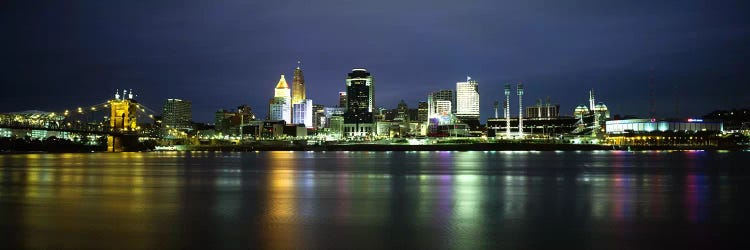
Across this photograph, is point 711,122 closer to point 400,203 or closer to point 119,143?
point 119,143

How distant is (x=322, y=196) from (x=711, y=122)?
521 ft

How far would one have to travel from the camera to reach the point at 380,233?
582 inches

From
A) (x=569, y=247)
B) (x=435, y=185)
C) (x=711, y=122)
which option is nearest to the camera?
(x=569, y=247)

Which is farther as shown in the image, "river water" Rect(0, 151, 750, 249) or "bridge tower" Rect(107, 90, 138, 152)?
"bridge tower" Rect(107, 90, 138, 152)

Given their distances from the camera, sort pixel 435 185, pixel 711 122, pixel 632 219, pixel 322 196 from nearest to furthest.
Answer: pixel 632 219 → pixel 322 196 → pixel 435 185 → pixel 711 122

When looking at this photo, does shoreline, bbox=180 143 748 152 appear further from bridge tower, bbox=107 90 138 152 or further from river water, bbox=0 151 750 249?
river water, bbox=0 151 750 249

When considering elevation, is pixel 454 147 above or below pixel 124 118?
below

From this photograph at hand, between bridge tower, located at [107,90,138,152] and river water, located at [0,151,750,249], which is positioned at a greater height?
bridge tower, located at [107,90,138,152]

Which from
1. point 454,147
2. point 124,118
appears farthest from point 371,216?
point 454,147

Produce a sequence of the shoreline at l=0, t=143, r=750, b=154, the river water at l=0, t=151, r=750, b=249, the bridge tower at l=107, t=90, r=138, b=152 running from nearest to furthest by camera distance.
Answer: the river water at l=0, t=151, r=750, b=249, the bridge tower at l=107, t=90, r=138, b=152, the shoreline at l=0, t=143, r=750, b=154

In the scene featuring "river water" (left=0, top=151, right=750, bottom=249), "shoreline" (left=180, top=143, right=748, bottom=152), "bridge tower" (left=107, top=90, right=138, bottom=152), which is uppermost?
"bridge tower" (left=107, top=90, right=138, bottom=152)

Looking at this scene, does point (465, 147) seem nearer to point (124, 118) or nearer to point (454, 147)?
point (454, 147)

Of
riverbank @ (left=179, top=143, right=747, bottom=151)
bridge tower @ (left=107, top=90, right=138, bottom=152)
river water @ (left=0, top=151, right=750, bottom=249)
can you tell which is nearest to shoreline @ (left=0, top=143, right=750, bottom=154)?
riverbank @ (left=179, top=143, right=747, bottom=151)

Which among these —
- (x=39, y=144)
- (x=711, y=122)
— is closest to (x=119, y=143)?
(x=39, y=144)
